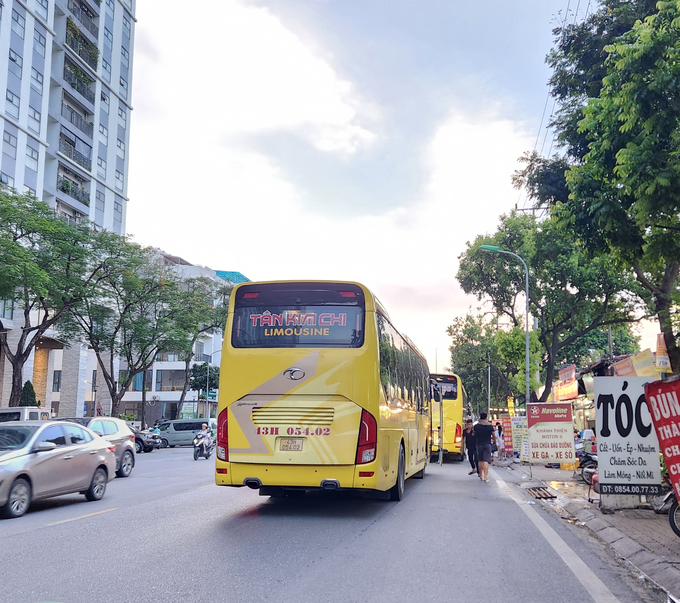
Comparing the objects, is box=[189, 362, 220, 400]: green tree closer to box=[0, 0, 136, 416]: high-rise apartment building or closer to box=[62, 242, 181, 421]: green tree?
box=[0, 0, 136, 416]: high-rise apartment building

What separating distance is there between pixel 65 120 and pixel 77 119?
2.11m

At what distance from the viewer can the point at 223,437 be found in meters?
10.0

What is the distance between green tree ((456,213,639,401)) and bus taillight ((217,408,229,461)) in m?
22.3

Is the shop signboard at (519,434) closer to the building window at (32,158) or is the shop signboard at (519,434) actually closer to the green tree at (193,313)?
the green tree at (193,313)

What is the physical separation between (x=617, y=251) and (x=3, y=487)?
391 inches

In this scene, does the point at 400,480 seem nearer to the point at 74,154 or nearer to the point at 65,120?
the point at 65,120

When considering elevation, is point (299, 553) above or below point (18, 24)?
below

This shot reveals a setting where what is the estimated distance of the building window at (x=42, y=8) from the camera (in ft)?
137

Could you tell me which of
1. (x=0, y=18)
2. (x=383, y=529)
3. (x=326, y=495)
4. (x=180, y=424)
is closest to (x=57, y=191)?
(x=0, y=18)

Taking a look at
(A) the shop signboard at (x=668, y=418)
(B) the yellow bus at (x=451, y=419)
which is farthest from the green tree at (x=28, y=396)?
(A) the shop signboard at (x=668, y=418)

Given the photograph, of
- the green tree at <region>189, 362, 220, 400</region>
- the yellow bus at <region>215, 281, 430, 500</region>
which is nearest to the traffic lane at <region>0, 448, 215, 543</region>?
the yellow bus at <region>215, 281, 430, 500</region>

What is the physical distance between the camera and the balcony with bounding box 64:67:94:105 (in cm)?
4569

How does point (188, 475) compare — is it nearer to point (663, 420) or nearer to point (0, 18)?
point (663, 420)

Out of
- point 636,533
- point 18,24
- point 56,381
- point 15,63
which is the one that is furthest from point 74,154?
point 636,533
